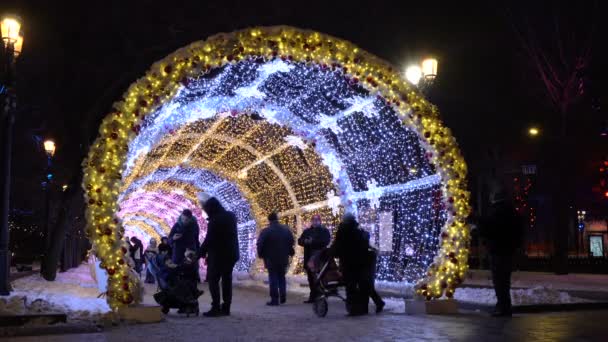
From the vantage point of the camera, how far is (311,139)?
1582 centimetres

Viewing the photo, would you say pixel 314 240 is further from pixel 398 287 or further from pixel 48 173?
pixel 48 173

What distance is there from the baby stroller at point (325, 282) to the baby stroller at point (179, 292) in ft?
6.28

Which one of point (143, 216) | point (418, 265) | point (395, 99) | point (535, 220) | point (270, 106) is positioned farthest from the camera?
point (535, 220)

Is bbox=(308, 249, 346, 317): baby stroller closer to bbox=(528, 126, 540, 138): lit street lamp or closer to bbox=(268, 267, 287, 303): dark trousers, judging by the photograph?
bbox=(268, 267, 287, 303): dark trousers

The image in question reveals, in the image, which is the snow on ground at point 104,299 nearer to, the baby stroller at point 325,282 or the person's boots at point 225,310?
the baby stroller at point 325,282

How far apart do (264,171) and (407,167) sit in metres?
6.86

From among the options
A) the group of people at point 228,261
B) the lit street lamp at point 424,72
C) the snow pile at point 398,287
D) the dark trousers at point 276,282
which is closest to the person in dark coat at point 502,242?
the snow pile at point 398,287

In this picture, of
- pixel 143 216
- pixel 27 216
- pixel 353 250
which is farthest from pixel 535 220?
pixel 353 250

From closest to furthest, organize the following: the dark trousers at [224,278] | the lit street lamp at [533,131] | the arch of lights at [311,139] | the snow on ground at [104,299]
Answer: the snow on ground at [104,299], the arch of lights at [311,139], the dark trousers at [224,278], the lit street lamp at [533,131]

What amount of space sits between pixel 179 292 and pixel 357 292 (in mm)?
2737

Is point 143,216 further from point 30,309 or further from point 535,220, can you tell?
point 30,309

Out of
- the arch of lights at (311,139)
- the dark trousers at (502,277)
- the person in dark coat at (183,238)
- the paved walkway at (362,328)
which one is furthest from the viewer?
A: the person in dark coat at (183,238)

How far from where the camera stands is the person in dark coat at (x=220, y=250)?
11180 millimetres

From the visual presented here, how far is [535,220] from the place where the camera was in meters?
48.5
